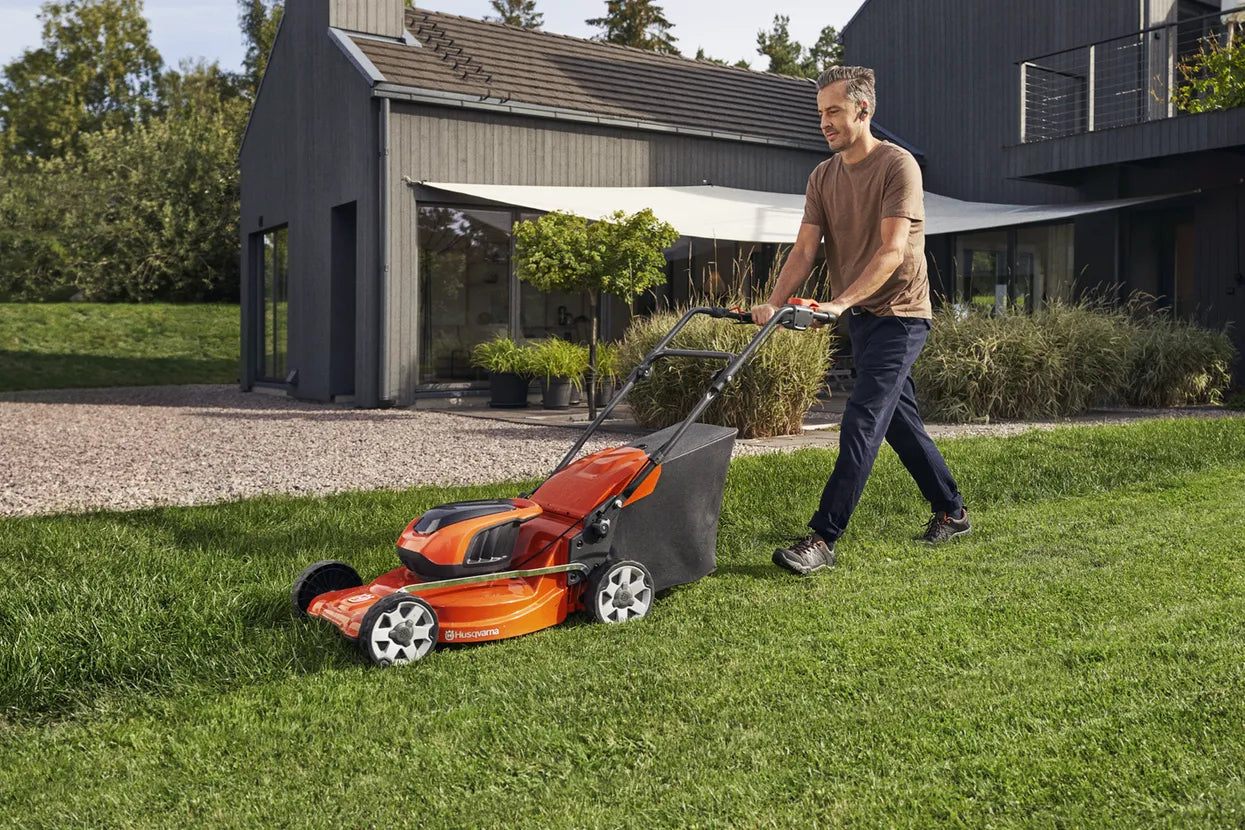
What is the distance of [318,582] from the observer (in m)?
3.52

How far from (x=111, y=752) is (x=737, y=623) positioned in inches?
68.4

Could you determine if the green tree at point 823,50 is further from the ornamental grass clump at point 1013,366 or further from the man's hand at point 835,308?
the man's hand at point 835,308

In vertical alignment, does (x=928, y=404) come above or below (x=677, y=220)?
below

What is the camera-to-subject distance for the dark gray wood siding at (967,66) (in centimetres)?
1520

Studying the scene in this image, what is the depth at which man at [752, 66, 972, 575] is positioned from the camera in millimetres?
4004

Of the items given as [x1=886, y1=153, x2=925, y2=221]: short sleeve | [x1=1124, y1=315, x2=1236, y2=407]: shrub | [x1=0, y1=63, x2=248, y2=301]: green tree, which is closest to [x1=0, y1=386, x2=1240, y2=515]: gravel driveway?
[x1=1124, y1=315, x2=1236, y2=407]: shrub

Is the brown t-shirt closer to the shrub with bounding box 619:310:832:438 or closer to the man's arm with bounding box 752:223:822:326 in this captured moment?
the man's arm with bounding box 752:223:822:326

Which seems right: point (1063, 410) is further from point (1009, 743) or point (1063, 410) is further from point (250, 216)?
point (250, 216)

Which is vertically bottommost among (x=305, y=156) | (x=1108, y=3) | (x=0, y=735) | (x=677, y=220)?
(x=0, y=735)

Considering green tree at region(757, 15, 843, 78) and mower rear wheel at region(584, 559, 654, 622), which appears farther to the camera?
green tree at region(757, 15, 843, 78)

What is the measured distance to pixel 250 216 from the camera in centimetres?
1669

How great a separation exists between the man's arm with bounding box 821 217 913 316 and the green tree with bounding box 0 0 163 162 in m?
38.0

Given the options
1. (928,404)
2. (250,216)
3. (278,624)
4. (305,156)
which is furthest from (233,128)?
(278,624)

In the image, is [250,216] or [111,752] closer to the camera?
[111,752]
